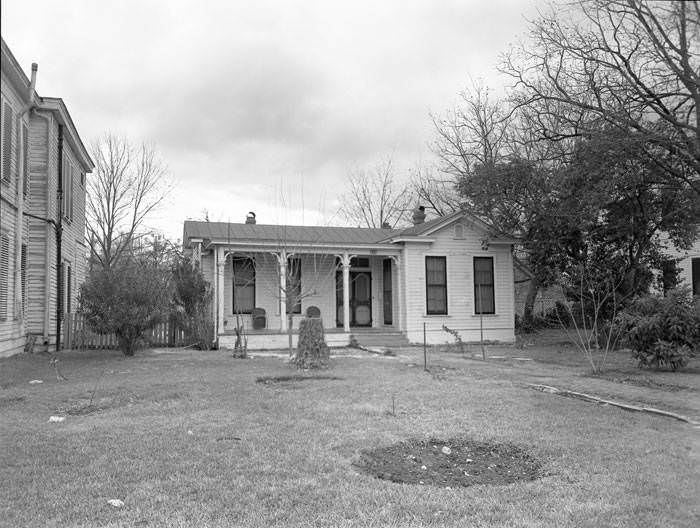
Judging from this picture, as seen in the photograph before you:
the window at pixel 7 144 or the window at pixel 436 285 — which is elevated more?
the window at pixel 7 144

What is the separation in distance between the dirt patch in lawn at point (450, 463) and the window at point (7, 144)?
11.0m

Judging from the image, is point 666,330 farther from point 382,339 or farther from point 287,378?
point 382,339

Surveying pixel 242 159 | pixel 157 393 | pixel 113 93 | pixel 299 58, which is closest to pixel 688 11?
pixel 299 58

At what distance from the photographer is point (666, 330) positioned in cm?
1137

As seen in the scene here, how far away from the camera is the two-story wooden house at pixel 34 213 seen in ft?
42.1

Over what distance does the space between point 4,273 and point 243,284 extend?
7.47 metres

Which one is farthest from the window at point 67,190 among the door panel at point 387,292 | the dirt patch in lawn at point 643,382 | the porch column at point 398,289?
the dirt patch in lawn at point 643,382

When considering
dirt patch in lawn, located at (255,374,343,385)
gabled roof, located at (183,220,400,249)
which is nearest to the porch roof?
gabled roof, located at (183,220,400,249)

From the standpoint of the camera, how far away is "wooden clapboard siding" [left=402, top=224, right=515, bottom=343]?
1919cm

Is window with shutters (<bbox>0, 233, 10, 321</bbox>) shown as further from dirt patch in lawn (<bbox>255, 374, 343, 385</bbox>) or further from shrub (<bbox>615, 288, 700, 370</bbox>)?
shrub (<bbox>615, 288, 700, 370</bbox>)

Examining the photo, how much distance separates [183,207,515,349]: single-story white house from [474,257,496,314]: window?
3 cm

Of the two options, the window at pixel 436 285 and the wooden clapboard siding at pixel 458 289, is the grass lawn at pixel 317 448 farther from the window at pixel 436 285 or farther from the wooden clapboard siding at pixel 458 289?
the window at pixel 436 285

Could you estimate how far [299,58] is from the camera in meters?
7.80

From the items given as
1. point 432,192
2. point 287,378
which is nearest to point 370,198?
point 432,192
